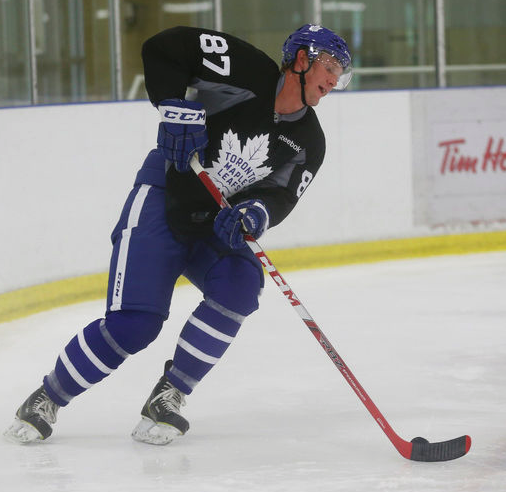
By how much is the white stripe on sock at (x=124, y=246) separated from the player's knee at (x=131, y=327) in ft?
0.07

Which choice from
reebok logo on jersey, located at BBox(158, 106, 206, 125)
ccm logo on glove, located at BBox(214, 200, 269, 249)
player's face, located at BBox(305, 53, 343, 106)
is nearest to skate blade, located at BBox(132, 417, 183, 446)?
ccm logo on glove, located at BBox(214, 200, 269, 249)

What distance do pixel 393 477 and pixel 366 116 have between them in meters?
3.23

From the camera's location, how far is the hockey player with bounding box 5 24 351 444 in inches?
97.3

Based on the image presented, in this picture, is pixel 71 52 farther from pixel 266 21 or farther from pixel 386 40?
pixel 386 40

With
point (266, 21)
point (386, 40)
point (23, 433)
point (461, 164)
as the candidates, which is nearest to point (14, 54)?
point (266, 21)

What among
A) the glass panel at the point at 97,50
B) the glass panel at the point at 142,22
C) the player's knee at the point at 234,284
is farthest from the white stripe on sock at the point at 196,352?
the glass panel at the point at 142,22

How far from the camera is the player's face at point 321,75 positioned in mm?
2484

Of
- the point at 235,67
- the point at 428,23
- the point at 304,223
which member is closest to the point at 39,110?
the point at 304,223

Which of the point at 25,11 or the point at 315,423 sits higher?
the point at 25,11

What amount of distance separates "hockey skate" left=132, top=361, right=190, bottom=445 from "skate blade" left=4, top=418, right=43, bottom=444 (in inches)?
7.6

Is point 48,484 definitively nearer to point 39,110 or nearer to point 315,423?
point 315,423

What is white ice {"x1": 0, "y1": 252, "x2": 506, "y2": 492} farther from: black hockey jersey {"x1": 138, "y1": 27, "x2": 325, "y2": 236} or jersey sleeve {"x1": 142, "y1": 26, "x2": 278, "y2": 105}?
jersey sleeve {"x1": 142, "y1": 26, "x2": 278, "y2": 105}

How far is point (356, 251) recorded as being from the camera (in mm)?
5320

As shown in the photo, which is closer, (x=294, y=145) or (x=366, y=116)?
(x=294, y=145)
